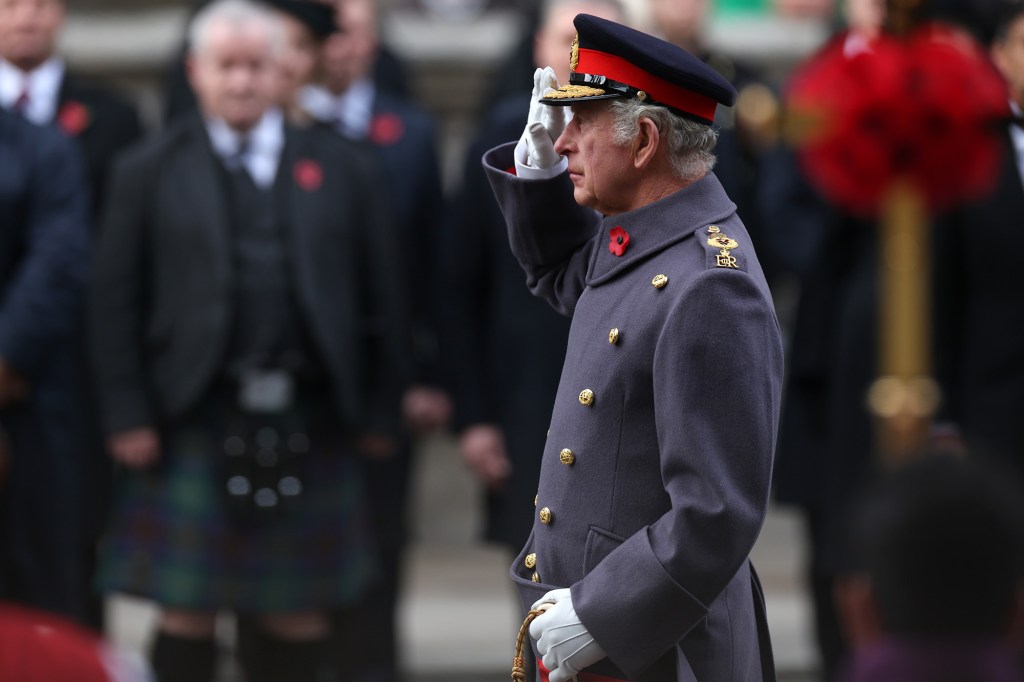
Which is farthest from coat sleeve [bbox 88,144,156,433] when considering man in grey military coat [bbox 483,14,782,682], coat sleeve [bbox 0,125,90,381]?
man in grey military coat [bbox 483,14,782,682]

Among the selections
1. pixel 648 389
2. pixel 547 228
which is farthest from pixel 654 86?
pixel 648 389

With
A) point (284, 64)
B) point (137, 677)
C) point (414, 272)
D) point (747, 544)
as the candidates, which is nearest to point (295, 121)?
point (284, 64)

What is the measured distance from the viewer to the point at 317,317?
5648mm

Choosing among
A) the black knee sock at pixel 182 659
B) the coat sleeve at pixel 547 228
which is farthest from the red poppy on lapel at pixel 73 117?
the coat sleeve at pixel 547 228

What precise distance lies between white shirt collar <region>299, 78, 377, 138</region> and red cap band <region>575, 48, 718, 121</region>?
323 centimetres

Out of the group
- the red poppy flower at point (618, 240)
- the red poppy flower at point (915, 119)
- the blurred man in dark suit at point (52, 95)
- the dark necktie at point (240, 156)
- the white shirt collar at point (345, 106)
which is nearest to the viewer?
the red poppy flower at point (618, 240)

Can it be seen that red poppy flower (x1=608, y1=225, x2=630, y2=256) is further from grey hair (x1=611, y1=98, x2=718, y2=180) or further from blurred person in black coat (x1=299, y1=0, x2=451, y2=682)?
blurred person in black coat (x1=299, y1=0, x2=451, y2=682)

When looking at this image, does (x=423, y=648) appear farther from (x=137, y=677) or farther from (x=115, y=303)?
(x=137, y=677)

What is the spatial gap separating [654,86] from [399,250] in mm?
3201

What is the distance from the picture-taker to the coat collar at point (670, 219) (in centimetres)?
337

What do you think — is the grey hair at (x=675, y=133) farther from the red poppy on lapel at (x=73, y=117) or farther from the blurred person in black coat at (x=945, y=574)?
the red poppy on lapel at (x=73, y=117)

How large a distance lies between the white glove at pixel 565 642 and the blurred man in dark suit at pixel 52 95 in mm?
3586

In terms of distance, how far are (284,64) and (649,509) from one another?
10.2 feet

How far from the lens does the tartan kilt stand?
5609 millimetres
